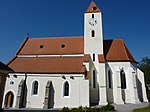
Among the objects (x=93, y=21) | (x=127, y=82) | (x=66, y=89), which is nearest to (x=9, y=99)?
(x=66, y=89)

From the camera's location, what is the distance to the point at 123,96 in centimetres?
2272

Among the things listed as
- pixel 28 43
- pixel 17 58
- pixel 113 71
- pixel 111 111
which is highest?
pixel 28 43

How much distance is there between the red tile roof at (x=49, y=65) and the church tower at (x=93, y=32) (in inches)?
105

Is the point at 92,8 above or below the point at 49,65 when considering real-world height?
above

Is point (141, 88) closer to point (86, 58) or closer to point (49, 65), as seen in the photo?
point (86, 58)

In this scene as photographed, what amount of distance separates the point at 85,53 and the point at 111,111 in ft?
41.6

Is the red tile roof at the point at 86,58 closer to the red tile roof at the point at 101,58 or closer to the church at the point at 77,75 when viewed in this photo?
the church at the point at 77,75

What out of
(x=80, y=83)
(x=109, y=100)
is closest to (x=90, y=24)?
(x=80, y=83)

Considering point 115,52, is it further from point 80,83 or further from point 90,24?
point 80,83

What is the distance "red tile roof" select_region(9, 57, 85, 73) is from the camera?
2226 centimetres

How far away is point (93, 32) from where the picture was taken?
1035 inches

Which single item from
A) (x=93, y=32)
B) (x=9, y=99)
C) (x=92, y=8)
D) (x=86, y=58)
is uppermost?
(x=92, y=8)

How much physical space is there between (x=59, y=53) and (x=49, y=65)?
3.51 metres

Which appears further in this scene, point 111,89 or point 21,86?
point 111,89
